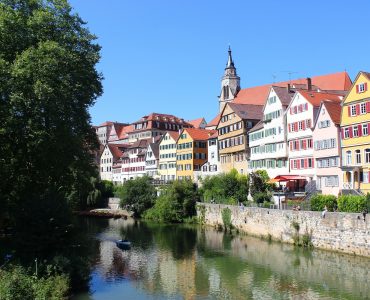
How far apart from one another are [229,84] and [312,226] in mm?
64407

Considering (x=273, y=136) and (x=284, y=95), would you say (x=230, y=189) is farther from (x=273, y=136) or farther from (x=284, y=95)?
(x=284, y=95)

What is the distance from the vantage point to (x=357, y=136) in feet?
134

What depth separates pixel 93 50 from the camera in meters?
30.9

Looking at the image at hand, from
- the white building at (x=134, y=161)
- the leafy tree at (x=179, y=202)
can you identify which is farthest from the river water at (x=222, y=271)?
the white building at (x=134, y=161)

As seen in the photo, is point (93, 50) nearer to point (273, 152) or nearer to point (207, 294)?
point (207, 294)

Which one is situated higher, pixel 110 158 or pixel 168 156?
pixel 110 158

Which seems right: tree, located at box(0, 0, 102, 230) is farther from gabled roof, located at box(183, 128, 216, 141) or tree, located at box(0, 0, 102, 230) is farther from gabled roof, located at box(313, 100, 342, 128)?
gabled roof, located at box(183, 128, 216, 141)

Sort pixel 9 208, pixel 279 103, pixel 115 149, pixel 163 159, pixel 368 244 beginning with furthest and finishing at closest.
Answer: pixel 115 149 < pixel 163 159 < pixel 279 103 < pixel 368 244 < pixel 9 208

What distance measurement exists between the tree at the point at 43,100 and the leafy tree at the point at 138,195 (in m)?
37.6

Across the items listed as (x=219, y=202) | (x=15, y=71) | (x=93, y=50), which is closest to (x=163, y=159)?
(x=219, y=202)

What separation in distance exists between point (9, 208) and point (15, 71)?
8.30 meters

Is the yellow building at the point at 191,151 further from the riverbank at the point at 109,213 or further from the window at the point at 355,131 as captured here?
the window at the point at 355,131

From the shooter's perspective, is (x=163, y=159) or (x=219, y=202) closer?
(x=219, y=202)

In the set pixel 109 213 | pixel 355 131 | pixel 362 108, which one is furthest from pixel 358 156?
pixel 109 213
